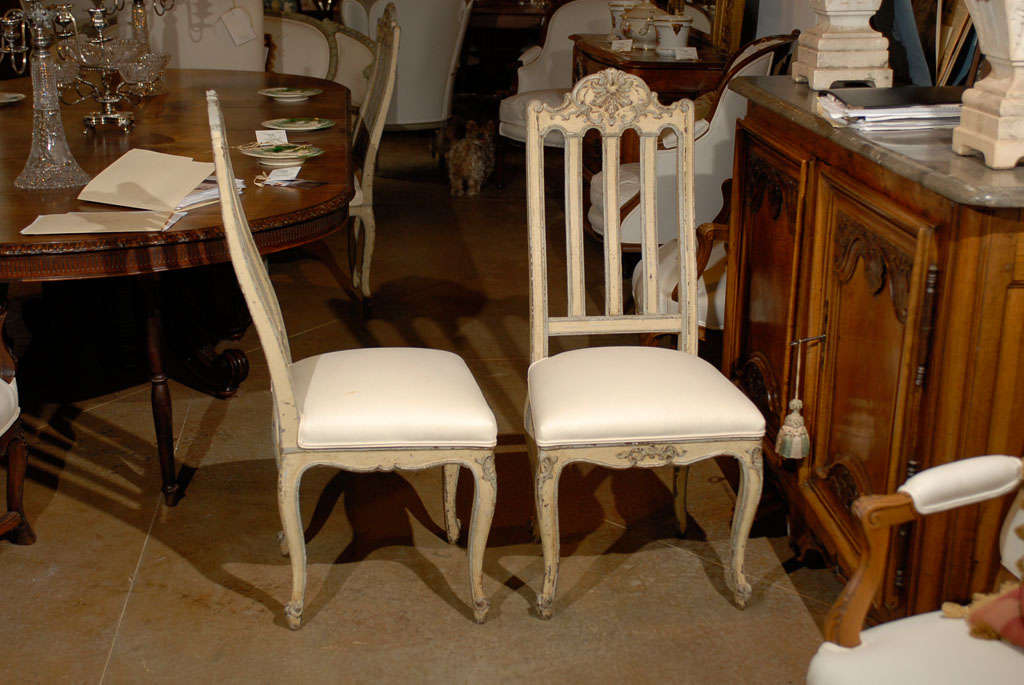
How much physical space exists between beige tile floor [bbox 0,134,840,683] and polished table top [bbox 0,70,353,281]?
68 centimetres

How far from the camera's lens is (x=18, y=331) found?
149 inches

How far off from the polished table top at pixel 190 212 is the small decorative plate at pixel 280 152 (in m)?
0.03

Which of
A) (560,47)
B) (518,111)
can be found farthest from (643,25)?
(560,47)

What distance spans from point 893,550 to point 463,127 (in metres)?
5.63

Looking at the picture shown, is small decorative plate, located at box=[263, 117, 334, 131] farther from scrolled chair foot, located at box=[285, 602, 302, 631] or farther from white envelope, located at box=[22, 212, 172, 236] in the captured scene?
scrolled chair foot, located at box=[285, 602, 302, 631]

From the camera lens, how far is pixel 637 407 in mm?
2047

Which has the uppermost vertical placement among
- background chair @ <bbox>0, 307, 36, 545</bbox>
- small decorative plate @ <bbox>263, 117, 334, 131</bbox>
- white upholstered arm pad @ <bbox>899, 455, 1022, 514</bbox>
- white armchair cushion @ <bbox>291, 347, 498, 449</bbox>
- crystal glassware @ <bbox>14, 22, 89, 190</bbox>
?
crystal glassware @ <bbox>14, 22, 89, 190</bbox>

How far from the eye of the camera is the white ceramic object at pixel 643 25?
4.59 metres

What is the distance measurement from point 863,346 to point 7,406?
1.74 meters

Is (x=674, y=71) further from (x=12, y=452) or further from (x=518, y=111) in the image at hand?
(x=12, y=452)

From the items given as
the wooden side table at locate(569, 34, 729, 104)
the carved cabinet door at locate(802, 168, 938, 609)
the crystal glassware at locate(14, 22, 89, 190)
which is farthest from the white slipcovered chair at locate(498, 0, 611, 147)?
the carved cabinet door at locate(802, 168, 938, 609)

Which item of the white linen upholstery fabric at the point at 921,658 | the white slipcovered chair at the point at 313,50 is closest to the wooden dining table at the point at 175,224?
the white slipcovered chair at the point at 313,50

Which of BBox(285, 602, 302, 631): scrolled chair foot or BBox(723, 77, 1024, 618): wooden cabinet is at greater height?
BBox(723, 77, 1024, 618): wooden cabinet

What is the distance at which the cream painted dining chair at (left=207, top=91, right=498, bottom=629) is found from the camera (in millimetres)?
1946
